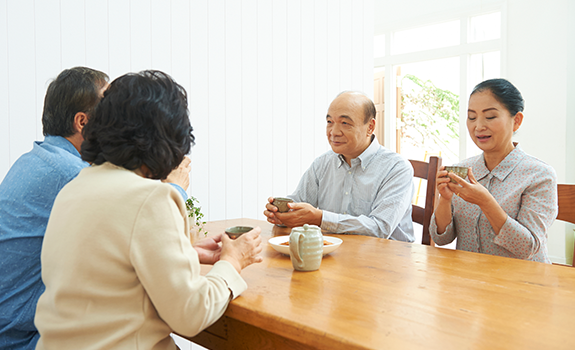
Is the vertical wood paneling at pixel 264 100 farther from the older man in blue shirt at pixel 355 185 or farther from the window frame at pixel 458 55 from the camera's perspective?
the window frame at pixel 458 55

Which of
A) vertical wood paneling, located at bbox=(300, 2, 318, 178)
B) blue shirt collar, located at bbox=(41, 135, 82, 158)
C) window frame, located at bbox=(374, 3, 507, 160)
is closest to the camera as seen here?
blue shirt collar, located at bbox=(41, 135, 82, 158)

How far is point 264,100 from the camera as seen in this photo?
2914 millimetres

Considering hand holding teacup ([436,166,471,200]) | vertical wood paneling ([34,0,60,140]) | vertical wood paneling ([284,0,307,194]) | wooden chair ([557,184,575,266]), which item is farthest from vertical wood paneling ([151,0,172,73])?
wooden chair ([557,184,575,266])

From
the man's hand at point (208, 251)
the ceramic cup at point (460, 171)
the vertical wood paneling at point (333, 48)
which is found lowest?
the man's hand at point (208, 251)

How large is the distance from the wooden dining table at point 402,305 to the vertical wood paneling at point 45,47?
58.8 inches

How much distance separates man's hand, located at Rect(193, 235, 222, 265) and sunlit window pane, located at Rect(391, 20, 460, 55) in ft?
15.2

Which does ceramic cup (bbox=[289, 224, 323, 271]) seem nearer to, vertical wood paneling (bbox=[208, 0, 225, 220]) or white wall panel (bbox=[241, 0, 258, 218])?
vertical wood paneling (bbox=[208, 0, 225, 220])

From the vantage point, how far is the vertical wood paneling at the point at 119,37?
222 centimetres

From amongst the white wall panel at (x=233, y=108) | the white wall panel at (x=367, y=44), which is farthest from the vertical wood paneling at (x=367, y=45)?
the white wall panel at (x=233, y=108)

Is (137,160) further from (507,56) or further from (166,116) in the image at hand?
(507,56)

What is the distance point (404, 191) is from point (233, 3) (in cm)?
177

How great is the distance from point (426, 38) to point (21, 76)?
460 centimetres

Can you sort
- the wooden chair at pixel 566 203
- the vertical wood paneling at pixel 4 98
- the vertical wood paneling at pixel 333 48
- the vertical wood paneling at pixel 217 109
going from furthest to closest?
the vertical wood paneling at pixel 333 48 → the vertical wood paneling at pixel 217 109 → the vertical wood paneling at pixel 4 98 → the wooden chair at pixel 566 203

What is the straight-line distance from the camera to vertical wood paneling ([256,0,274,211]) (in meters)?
2.88
